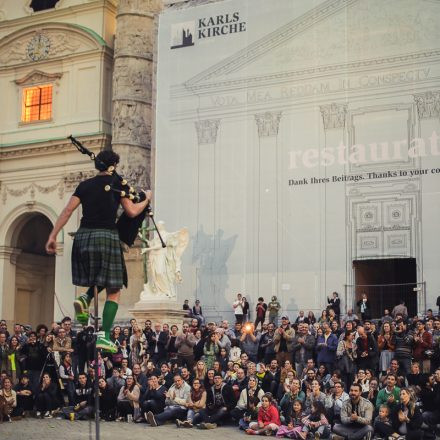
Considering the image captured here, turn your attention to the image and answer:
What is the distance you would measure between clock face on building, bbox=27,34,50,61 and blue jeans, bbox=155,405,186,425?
64.6ft

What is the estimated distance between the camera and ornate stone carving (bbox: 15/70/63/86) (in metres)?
31.5

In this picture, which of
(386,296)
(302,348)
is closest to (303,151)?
(386,296)

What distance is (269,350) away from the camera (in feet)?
56.1

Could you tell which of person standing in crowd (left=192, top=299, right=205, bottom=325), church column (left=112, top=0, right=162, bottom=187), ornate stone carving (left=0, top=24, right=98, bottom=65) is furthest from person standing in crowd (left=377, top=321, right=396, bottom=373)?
ornate stone carving (left=0, top=24, right=98, bottom=65)

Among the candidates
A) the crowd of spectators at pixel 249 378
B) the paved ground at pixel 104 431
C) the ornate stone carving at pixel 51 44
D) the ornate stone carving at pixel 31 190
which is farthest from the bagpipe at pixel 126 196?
the ornate stone carving at pixel 51 44

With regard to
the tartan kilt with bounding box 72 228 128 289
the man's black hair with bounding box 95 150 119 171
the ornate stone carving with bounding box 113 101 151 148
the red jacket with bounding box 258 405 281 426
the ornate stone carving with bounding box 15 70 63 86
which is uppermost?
the ornate stone carving with bounding box 15 70 63 86

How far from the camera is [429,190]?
75.0 feet

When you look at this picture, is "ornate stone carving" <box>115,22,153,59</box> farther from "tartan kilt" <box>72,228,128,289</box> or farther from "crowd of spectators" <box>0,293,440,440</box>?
"tartan kilt" <box>72,228,128,289</box>

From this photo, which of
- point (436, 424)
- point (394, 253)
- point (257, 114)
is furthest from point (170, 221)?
point (436, 424)

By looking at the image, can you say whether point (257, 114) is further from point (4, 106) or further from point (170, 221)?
point (4, 106)

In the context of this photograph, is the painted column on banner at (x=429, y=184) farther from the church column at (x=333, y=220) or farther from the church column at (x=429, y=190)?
the church column at (x=333, y=220)

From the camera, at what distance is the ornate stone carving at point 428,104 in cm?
2331

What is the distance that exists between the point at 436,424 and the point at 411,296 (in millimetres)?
9549

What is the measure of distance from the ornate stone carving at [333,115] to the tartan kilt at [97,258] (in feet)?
60.3
